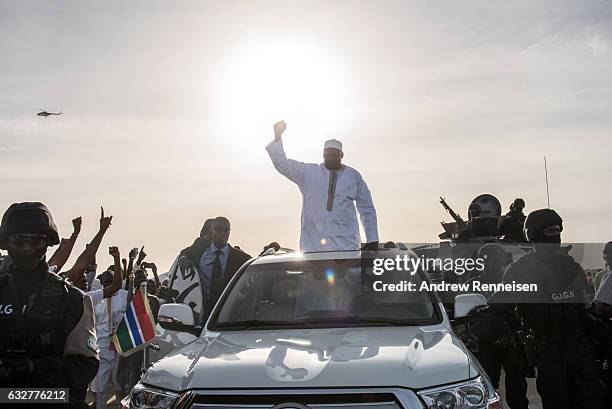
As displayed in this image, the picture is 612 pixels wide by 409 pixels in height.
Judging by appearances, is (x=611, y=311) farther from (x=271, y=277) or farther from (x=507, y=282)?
(x=271, y=277)

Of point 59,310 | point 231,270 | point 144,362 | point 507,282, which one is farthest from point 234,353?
point 144,362

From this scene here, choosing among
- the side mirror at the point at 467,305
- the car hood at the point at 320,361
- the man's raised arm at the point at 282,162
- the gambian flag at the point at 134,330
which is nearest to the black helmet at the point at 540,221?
the side mirror at the point at 467,305

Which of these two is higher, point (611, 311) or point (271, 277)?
point (271, 277)

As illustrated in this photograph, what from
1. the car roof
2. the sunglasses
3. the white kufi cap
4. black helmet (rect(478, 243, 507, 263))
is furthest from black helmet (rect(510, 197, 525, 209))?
the sunglasses

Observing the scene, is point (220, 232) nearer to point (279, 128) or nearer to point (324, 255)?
point (279, 128)

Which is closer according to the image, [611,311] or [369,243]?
[611,311]

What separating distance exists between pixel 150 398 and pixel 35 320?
748mm

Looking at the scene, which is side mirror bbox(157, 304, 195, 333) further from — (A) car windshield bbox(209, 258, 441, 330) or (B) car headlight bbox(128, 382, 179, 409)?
(B) car headlight bbox(128, 382, 179, 409)

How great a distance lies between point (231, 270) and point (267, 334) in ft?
14.0

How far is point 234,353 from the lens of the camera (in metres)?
4.66

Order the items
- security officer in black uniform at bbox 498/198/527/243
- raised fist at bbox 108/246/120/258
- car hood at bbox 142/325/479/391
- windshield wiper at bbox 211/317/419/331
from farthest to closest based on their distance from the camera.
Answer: security officer in black uniform at bbox 498/198/527/243 < raised fist at bbox 108/246/120/258 < windshield wiper at bbox 211/317/419/331 < car hood at bbox 142/325/479/391

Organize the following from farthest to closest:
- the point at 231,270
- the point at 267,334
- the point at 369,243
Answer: the point at 231,270, the point at 369,243, the point at 267,334

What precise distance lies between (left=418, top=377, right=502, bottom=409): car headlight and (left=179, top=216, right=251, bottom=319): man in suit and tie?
5.34 m

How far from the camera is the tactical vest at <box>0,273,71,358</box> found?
14.6 ft
